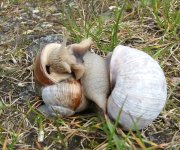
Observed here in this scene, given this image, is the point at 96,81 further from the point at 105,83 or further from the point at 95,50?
the point at 95,50

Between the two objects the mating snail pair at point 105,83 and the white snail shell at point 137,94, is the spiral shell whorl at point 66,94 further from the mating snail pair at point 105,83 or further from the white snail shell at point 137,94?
the white snail shell at point 137,94

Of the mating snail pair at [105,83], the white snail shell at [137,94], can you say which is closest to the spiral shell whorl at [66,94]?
the mating snail pair at [105,83]

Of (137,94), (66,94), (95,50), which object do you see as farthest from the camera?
(95,50)

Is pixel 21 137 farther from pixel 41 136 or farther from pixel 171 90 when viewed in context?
pixel 171 90

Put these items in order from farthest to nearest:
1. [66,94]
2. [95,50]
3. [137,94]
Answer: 1. [95,50]
2. [66,94]
3. [137,94]

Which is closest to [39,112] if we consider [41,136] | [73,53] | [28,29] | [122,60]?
[41,136]

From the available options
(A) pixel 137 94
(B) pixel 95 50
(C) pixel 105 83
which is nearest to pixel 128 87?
(A) pixel 137 94
